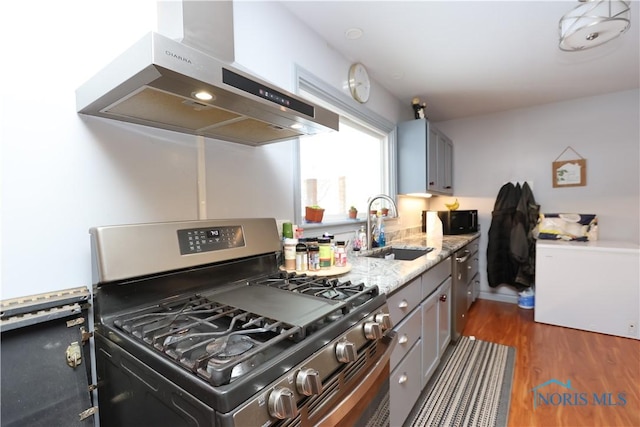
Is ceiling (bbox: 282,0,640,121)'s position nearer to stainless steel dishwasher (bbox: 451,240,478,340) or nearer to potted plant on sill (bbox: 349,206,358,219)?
potted plant on sill (bbox: 349,206,358,219)

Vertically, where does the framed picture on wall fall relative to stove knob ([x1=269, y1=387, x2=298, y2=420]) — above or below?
above

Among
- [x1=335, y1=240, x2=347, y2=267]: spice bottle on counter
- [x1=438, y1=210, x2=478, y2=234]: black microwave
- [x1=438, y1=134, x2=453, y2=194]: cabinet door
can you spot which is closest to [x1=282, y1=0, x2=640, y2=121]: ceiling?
[x1=438, y1=134, x2=453, y2=194]: cabinet door

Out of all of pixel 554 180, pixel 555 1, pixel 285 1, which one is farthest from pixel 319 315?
pixel 554 180

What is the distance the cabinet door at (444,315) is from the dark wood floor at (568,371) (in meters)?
0.47

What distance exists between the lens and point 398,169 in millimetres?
3021

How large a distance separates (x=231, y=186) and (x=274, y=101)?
59cm

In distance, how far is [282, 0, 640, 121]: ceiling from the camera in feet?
5.53

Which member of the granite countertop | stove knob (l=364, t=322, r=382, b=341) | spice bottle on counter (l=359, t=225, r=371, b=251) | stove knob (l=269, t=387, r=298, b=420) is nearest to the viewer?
stove knob (l=269, t=387, r=298, b=420)

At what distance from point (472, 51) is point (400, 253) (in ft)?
5.32

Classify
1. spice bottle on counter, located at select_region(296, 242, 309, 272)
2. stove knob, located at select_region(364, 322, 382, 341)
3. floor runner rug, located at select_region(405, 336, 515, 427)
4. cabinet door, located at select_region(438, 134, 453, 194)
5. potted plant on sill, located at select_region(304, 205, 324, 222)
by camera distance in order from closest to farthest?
stove knob, located at select_region(364, 322, 382, 341) → spice bottle on counter, located at select_region(296, 242, 309, 272) → floor runner rug, located at select_region(405, 336, 515, 427) → potted plant on sill, located at select_region(304, 205, 324, 222) → cabinet door, located at select_region(438, 134, 453, 194)

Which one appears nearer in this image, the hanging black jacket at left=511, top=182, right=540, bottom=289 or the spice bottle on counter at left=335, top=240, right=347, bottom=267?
the spice bottle on counter at left=335, top=240, right=347, bottom=267

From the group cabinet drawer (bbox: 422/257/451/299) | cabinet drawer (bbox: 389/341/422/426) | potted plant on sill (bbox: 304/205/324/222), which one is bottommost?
cabinet drawer (bbox: 389/341/422/426)

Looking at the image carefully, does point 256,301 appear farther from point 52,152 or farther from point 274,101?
point 52,152

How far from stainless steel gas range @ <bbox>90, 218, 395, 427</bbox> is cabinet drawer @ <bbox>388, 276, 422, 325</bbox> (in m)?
0.23
